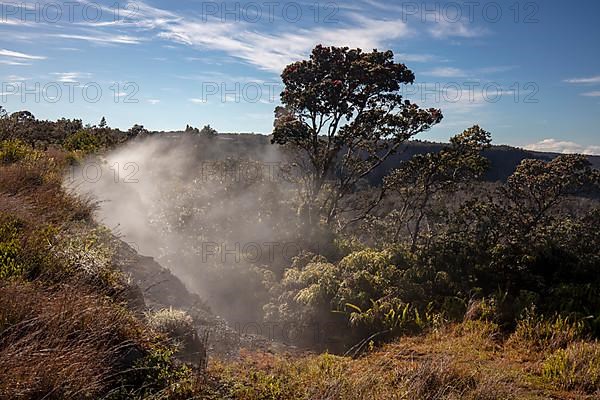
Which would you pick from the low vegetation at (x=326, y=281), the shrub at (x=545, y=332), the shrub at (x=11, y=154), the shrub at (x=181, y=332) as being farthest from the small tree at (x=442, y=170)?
the shrub at (x=11, y=154)

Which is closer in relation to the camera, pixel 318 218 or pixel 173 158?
pixel 318 218

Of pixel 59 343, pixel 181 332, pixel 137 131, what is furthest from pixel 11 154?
pixel 137 131

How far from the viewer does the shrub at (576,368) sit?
5.70m

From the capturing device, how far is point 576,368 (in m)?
6.03

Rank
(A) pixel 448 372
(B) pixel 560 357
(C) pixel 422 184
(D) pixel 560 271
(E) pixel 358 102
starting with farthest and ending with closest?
(C) pixel 422 184 < (E) pixel 358 102 < (D) pixel 560 271 < (B) pixel 560 357 < (A) pixel 448 372

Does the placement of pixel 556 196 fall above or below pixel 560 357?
above

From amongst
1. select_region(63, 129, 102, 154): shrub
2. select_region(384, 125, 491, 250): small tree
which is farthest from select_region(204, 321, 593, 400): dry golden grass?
select_region(63, 129, 102, 154): shrub

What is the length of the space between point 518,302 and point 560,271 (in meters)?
1.88

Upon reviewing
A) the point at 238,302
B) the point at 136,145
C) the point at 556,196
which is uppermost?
the point at 136,145

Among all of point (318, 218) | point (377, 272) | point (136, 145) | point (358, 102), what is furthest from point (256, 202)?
point (136, 145)

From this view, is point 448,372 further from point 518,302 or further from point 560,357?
point 518,302

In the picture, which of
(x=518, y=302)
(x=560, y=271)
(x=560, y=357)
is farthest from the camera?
(x=560, y=271)

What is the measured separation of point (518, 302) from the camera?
332 inches

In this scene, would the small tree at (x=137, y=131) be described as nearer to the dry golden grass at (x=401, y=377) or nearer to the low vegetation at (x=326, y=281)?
the low vegetation at (x=326, y=281)
